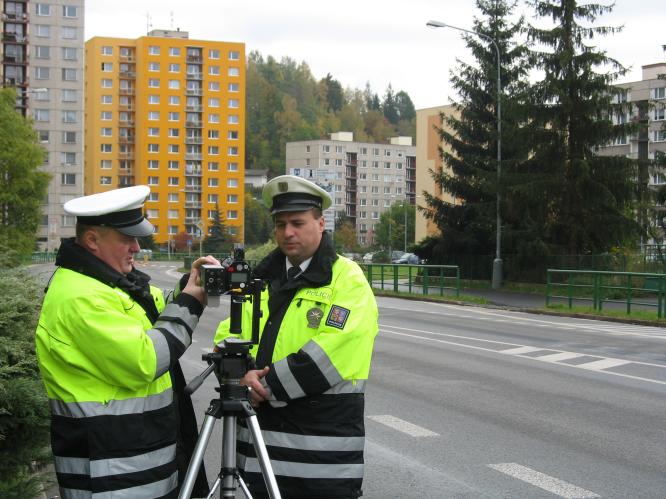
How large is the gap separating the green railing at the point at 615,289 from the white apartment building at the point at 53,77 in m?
82.7

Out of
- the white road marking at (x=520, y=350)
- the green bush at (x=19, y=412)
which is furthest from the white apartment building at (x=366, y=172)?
the green bush at (x=19, y=412)

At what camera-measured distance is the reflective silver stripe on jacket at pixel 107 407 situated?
3.43 metres

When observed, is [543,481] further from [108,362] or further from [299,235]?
[108,362]

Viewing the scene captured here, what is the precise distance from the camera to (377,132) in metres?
181

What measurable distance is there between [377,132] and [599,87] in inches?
5753

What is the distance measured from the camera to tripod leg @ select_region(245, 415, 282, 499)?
10.8ft

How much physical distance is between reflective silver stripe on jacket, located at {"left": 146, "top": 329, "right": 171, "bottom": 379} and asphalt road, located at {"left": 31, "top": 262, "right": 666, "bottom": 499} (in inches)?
138

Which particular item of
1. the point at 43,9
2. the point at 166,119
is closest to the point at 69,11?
the point at 43,9

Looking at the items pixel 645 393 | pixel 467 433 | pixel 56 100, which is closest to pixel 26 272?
pixel 467 433

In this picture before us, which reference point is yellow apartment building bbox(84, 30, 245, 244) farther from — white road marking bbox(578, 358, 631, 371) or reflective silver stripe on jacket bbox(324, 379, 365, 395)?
reflective silver stripe on jacket bbox(324, 379, 365, 395)

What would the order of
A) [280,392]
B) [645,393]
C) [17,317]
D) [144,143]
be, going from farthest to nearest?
[144,143] < [645,393] < [17,317] < [280,392]

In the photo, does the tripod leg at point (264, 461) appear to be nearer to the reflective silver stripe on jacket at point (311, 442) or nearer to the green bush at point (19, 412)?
the reflective silver stripe on jacket at point (311, 442)

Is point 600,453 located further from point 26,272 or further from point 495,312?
point 495,312

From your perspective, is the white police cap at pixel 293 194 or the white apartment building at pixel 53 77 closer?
the white police cap at pixel 293 194
